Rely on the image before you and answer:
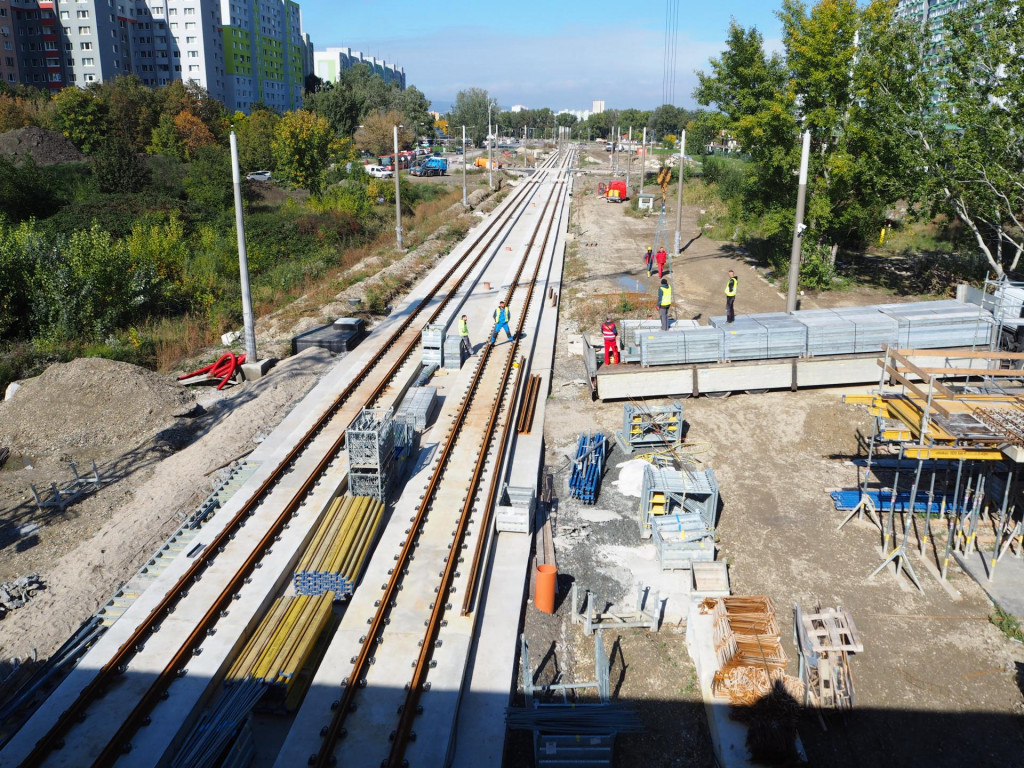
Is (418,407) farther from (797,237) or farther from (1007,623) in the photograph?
(797,237)

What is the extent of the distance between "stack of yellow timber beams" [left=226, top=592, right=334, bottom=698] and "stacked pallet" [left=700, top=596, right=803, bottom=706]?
479 centimetres

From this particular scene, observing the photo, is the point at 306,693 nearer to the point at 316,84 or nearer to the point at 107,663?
the point at 107,663

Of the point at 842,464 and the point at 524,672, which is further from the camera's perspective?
the point at 842,464

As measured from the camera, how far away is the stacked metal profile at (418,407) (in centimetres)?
1530

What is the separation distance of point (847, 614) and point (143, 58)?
113164 mm

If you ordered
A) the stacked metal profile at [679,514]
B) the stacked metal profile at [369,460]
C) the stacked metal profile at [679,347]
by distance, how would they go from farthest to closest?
the stacked metal profile at [679,347] < the stacked metal profile at [369,460] < the stacked metal profile at [679,514]

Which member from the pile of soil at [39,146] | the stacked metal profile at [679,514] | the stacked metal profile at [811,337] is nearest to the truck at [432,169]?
the pile of soil at [39,146]

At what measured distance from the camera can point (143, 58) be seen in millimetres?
97938

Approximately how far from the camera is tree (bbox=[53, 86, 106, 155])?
6188 cm

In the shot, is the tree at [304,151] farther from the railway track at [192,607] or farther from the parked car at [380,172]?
the railway track at [192,607]

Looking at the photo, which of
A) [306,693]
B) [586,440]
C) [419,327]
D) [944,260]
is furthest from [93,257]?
[944,260]

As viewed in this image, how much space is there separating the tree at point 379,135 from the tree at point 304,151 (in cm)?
3625

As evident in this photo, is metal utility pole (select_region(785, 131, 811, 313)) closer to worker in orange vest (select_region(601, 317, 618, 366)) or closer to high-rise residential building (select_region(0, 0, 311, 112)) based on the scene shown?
worker in orange vest (select_region(601, 317, 618, 366))

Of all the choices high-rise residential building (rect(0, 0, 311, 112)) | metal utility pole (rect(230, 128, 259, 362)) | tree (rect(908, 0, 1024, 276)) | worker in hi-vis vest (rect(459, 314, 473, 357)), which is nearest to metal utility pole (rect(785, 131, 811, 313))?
tree (rect(908, 0, 1024, 276))
